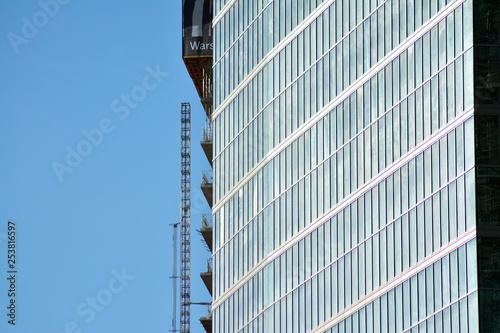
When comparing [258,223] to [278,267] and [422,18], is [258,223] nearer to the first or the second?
[278,267]

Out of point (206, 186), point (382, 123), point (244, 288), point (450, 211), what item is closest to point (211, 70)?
point (206, 186)

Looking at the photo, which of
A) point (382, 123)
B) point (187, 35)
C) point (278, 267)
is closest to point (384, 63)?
point (382, 123)

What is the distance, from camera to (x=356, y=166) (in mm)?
125375

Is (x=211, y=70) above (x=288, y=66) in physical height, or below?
above

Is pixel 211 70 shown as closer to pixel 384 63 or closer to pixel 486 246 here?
pixel 384 63

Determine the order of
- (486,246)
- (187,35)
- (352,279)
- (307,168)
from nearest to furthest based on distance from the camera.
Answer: (486,246) < (352,279) < (307,168) < (187,35)

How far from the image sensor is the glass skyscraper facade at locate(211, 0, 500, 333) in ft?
357

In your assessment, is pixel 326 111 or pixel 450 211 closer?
pixel 450 211

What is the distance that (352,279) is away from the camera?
124m

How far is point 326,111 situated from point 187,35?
143ft

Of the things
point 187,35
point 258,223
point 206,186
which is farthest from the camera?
point 187,35

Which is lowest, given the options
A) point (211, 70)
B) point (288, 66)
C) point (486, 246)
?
point (486, 246)

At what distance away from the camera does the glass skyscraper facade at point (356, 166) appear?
357 ft

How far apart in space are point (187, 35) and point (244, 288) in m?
33.2
